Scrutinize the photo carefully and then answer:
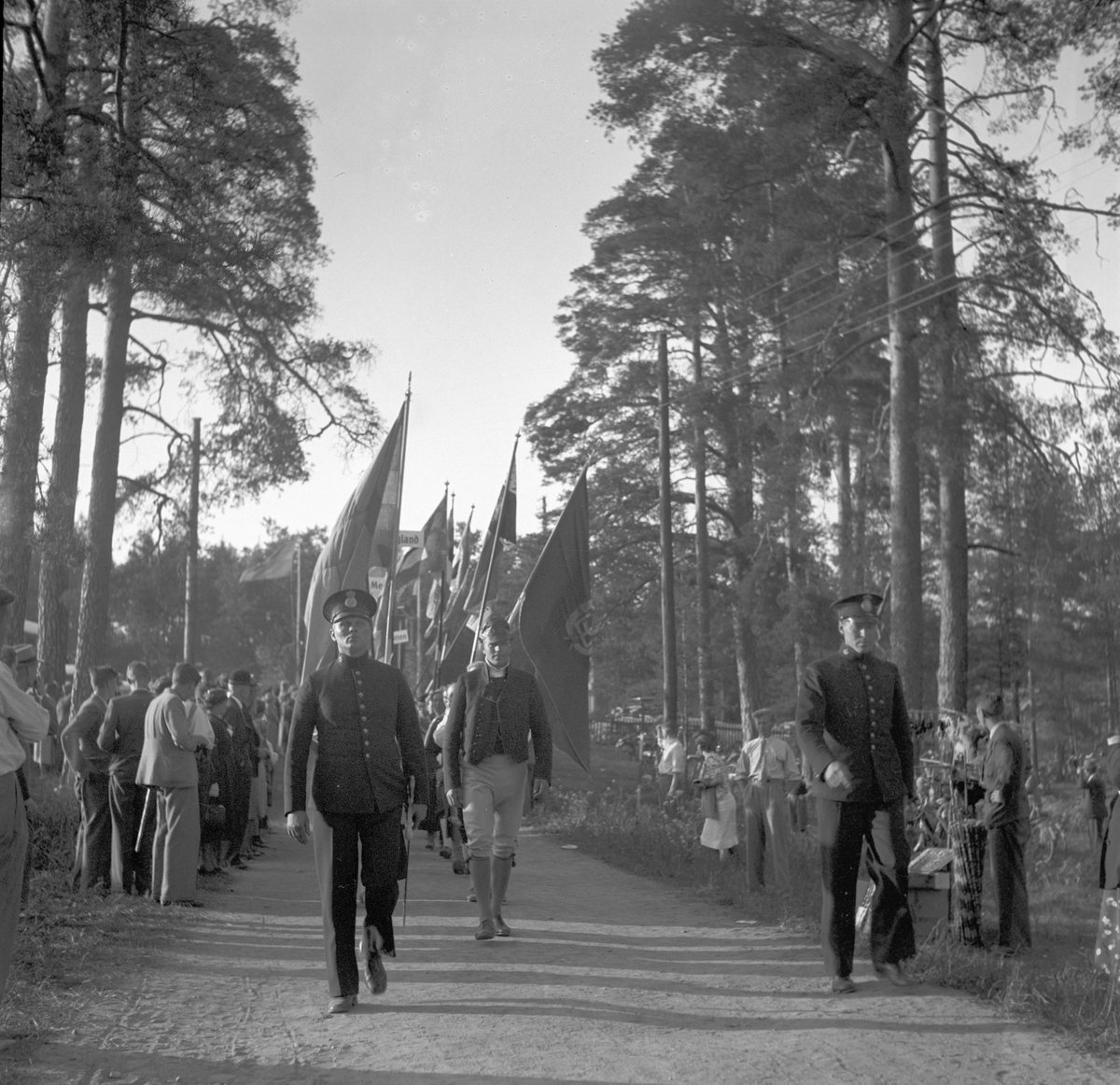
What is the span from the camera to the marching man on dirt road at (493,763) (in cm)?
804

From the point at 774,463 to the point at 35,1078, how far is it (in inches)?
873

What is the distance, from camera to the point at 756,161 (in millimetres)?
18812

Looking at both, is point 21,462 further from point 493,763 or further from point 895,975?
point 895,975

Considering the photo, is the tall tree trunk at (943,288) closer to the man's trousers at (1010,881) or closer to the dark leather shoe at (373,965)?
the man's trousers at (1010,881)

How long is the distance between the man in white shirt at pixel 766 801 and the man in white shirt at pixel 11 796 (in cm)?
772

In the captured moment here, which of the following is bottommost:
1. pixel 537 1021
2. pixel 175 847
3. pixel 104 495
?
pixel 537 1021

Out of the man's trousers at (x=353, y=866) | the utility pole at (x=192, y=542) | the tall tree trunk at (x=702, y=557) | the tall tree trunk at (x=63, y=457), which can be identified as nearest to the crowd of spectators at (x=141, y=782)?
the man's trousers at (x=353, y=866)

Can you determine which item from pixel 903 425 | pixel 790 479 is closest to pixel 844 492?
pixel 790 479

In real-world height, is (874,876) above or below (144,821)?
below

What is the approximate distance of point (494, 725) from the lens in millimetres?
8156

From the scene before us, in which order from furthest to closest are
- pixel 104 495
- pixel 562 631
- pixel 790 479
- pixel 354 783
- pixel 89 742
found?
pixel 790 479 → pixel 104 495 → pixel 562 631 → pixel 89 742 → pixel 354 783

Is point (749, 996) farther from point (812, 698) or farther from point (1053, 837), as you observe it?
point (1053, 837)

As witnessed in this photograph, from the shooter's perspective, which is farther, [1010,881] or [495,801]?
[1010,881]

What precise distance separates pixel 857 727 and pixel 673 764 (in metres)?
16.1
